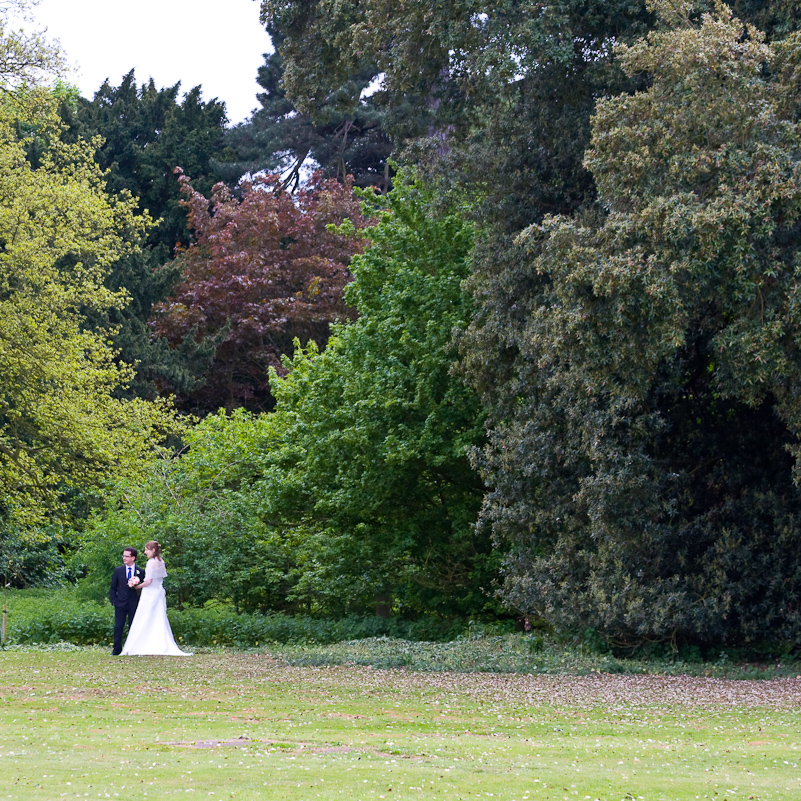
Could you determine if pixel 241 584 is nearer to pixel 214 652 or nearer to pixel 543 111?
pixel 214 652

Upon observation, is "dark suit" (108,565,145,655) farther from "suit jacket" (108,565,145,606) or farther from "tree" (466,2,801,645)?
"tree" (466,2,801,645)

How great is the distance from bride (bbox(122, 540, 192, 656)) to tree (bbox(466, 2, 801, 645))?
18.0ft

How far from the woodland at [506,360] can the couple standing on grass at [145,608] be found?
13.8 ft

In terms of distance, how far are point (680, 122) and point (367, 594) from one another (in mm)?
12677

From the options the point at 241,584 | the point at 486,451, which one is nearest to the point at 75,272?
the point at 241,584

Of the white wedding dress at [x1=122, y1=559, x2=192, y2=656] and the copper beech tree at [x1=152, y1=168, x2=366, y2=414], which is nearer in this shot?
the white wedding dress at [x1=122, y1=559, x2=192, y2=656]

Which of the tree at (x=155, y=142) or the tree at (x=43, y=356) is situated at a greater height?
the tree at (x=155, y=142)

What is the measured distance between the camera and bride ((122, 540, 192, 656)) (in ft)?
54.3

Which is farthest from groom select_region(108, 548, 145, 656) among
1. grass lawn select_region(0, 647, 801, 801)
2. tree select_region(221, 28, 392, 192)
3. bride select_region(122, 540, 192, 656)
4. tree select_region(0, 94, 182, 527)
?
tree select_region(221, 28, 392, 192)

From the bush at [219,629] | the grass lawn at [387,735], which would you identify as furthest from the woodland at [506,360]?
the grass lawn at [387,735]

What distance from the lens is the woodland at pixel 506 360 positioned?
1295cm

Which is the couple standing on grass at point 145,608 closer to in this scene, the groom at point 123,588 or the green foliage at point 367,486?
the groom at point 123,588

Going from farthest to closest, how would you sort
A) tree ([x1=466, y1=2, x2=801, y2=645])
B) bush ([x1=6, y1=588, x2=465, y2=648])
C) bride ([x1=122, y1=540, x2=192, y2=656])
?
bush ([x1=6, y1=588, x2=465, y2=648])
bride ([x1=122, y1=540, x2=192, y2=656])
tree ([x1=466, y1=2, x2=801, y2=645])

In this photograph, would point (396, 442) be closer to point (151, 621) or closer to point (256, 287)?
point (151, 621)
